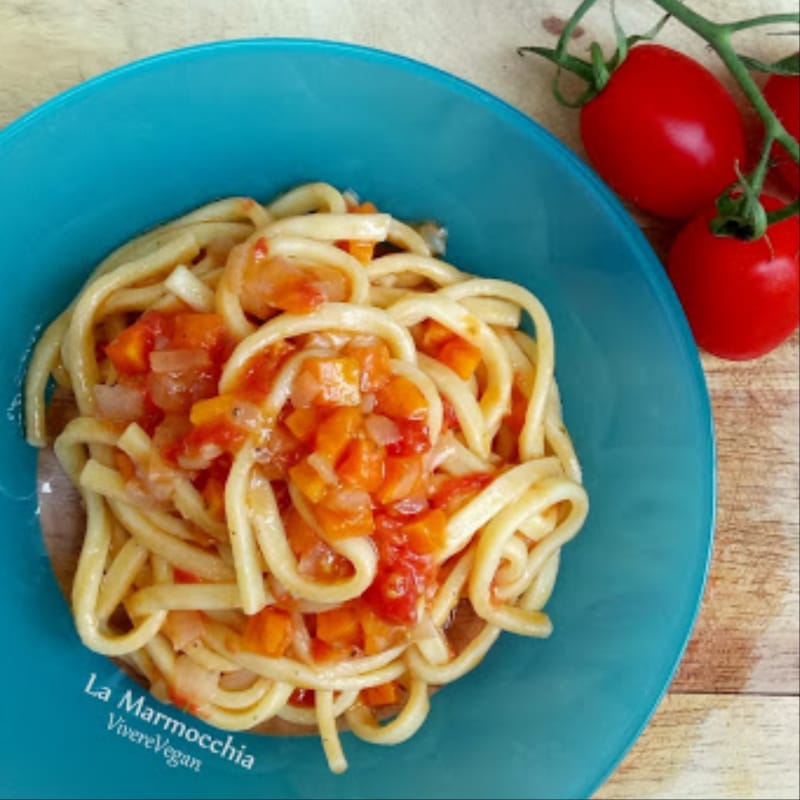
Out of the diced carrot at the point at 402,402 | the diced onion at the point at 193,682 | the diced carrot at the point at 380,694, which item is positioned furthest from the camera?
the diced carrot at the point at 380,694

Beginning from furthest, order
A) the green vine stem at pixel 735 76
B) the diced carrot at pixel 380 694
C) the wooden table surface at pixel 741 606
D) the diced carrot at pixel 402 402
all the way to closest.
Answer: the wooden table surface at pixel 741 606 → the diced carrot at pixel 380 694 → the green vine stem at pixel 735 76 → the diced carrot at pixel 402 402

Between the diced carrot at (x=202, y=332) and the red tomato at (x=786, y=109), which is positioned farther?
the red tomato at (x=786, y=109)

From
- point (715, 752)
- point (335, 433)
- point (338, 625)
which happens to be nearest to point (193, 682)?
point (338, 625)

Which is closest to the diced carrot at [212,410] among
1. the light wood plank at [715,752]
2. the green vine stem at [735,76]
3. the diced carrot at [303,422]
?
the diced carrot at [303,422]

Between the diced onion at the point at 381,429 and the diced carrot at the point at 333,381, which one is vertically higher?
the diced carrot at the point at 333,381

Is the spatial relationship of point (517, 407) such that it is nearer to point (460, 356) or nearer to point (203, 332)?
point (460, 356)

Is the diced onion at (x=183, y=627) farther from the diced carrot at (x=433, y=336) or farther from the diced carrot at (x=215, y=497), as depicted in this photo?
the diced carrot at (x=433, y=336)

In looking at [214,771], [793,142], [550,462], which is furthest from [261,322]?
[793,142]
